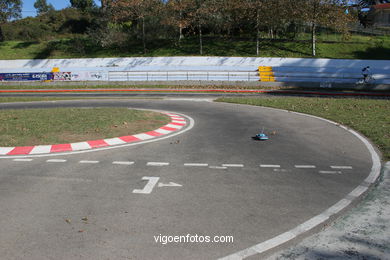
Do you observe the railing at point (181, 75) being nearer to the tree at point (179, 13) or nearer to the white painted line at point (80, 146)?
the tree at point (179, 13)

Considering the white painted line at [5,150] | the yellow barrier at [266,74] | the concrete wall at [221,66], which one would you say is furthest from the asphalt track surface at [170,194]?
the concrete wall at [221,66]

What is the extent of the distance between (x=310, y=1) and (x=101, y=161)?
39.9m

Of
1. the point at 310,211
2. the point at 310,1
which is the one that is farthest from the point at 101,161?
the point at 310,1

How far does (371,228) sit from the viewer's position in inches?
201

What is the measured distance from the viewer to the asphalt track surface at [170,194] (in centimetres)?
470

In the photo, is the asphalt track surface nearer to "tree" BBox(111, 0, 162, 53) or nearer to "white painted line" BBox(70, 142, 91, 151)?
"white painted line" BBox(70, 142, 91, 151)

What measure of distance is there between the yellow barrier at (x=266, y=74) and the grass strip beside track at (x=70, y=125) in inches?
983

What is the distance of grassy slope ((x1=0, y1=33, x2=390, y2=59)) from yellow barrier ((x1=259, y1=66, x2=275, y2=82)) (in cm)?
491

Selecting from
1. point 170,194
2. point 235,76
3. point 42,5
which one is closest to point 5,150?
point 170,194

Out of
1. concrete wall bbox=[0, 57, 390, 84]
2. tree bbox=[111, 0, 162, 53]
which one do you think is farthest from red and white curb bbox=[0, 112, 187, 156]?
tree bbox=[111, 0, 162, 53]

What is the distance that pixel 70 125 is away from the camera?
42.0ft

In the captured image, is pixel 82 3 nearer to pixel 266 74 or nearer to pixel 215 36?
pixel 215 36

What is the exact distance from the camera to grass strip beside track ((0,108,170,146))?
1097 cm

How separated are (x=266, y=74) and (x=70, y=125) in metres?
30.1
